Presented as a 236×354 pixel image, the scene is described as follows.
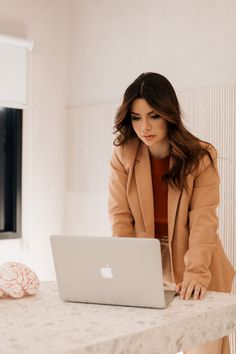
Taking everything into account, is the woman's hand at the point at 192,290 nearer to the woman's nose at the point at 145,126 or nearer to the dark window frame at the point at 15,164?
the woman's nose at the point at 145,126

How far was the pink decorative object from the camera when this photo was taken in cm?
158

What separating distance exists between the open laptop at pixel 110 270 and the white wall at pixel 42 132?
203 cm

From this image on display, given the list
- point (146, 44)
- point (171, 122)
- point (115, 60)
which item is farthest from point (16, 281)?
point (115, 60)

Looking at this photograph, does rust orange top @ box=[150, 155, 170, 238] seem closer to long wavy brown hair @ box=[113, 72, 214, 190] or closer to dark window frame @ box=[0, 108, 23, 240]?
long wavy brown hair @ box=[113, 72, 214, 190]

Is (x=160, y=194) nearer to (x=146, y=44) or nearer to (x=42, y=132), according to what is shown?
(x=146, y=44)

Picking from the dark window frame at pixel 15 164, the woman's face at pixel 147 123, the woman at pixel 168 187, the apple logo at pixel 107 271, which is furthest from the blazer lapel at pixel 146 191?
the dark window frame at pixel 15 164

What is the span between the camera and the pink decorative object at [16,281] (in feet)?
5.19

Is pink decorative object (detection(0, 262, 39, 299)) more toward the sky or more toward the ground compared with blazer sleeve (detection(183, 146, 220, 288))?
more toward the ground

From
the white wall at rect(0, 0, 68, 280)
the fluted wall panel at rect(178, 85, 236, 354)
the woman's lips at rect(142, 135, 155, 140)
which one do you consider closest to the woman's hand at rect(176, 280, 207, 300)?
the woman's lips at rect(142, 135, 155, 140)

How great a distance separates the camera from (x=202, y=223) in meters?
1.82

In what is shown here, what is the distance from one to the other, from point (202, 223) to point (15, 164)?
6.48 feet

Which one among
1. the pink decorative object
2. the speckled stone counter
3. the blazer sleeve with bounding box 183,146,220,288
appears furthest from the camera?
the blazer sleeve with bounding box 183,146,220,288

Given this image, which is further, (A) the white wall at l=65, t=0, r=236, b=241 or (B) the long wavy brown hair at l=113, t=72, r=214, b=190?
(A) the white wall at l=65, t=0, r=236, b=241

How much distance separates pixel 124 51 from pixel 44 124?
738mm
